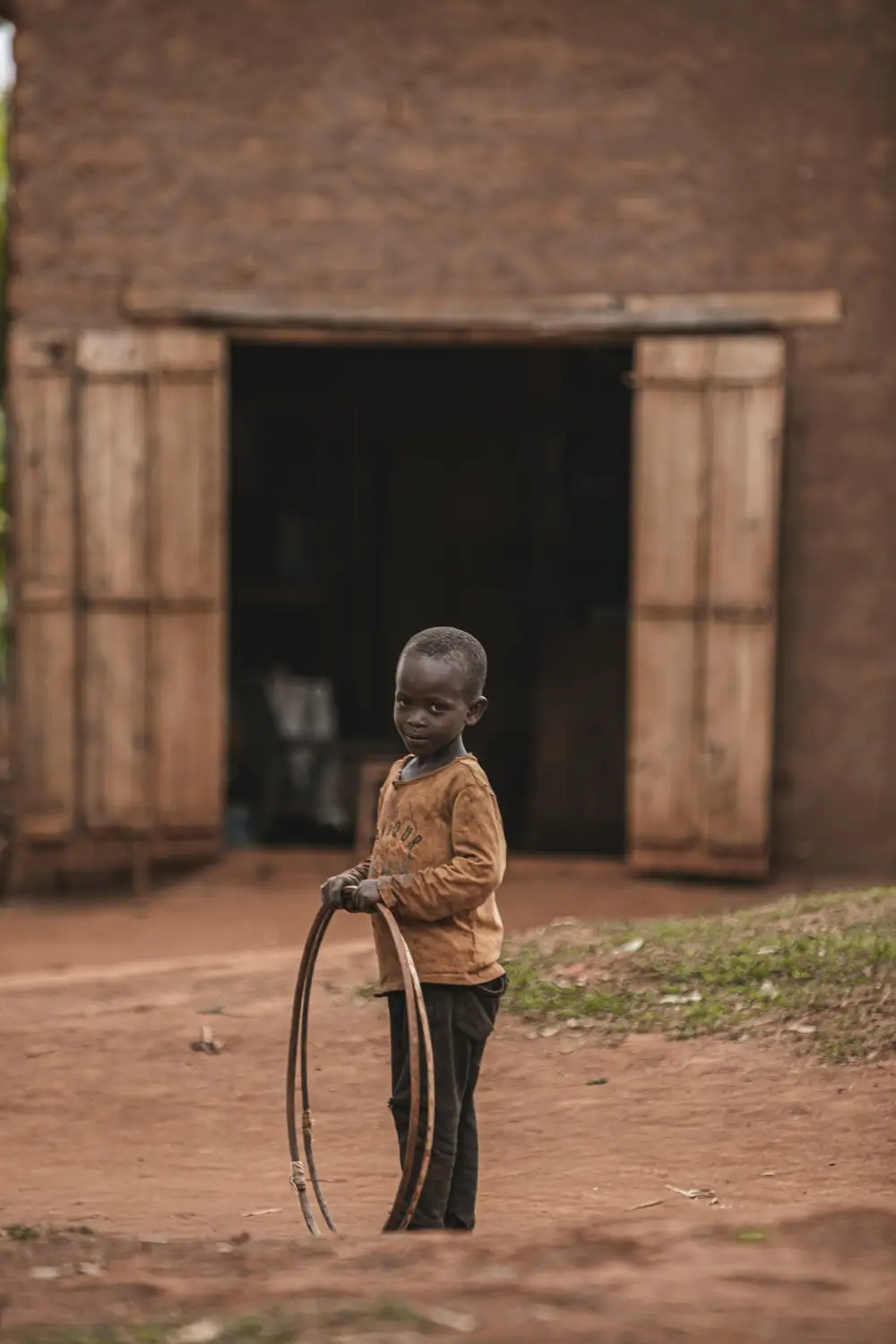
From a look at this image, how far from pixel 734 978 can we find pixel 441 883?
258 centimetres

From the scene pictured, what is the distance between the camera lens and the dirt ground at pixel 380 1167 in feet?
9.21

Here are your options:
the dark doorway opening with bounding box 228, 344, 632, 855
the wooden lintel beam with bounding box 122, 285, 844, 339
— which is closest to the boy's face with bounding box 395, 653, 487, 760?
the wooden lintel beam with bounding box 122, 285, 844, 339

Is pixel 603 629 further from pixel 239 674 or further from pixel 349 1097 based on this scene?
pixel 349 1097

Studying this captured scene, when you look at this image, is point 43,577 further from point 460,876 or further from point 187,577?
point 460,876

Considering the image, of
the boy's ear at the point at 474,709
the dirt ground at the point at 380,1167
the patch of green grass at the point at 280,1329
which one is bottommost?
the dirt ground at the point at 380,1167

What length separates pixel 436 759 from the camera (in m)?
3.79

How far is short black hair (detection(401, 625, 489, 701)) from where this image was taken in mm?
3697

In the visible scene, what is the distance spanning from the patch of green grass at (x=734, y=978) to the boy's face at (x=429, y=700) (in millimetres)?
2232

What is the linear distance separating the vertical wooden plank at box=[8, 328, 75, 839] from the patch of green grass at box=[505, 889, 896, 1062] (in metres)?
3.16

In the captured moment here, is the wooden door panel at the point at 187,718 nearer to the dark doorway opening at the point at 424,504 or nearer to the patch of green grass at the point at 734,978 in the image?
the patch of green grass at the point at 734,978

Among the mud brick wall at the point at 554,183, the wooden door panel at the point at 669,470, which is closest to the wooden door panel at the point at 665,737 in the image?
the wooden door panel at the point at 669,470

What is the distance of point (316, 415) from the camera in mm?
12672

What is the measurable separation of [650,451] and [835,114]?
6.14 feet

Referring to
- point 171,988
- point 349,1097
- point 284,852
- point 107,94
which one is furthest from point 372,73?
point 349,1097
